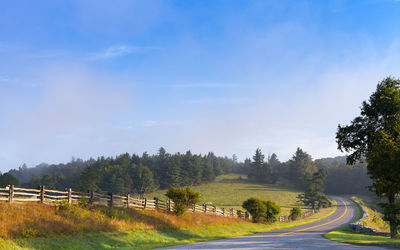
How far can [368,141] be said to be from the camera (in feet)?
95.8

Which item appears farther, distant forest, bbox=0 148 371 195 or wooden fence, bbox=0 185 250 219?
distant forest, bbox=0 148 371 195

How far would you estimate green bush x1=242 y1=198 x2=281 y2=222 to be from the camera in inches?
1740

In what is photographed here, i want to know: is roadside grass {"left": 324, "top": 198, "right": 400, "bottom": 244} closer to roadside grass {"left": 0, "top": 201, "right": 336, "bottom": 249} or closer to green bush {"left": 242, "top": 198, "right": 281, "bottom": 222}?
roadside grass {"left": 0, "top": 201, "right": 336, "bottom": 249}

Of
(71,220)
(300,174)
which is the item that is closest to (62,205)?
(71,220)

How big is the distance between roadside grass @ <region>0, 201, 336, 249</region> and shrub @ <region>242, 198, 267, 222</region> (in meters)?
9.92

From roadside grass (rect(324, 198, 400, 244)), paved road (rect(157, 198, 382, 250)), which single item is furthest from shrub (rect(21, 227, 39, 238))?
roadside grass (rect(324, 198, 400, 244))

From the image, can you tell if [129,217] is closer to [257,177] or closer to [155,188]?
Result: [155,188]

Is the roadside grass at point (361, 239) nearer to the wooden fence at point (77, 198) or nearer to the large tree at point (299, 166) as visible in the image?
the wooden fence at point (77, 198)

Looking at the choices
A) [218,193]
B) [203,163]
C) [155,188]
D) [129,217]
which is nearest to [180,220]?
[129,217]

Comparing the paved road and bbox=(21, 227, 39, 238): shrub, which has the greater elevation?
bbox=(21, 227, 39, 238): shrub

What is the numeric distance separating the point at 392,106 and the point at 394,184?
37.6ft

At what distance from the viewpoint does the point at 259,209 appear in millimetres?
44469

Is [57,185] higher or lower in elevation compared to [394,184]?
lower

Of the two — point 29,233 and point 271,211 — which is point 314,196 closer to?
point 271,211
